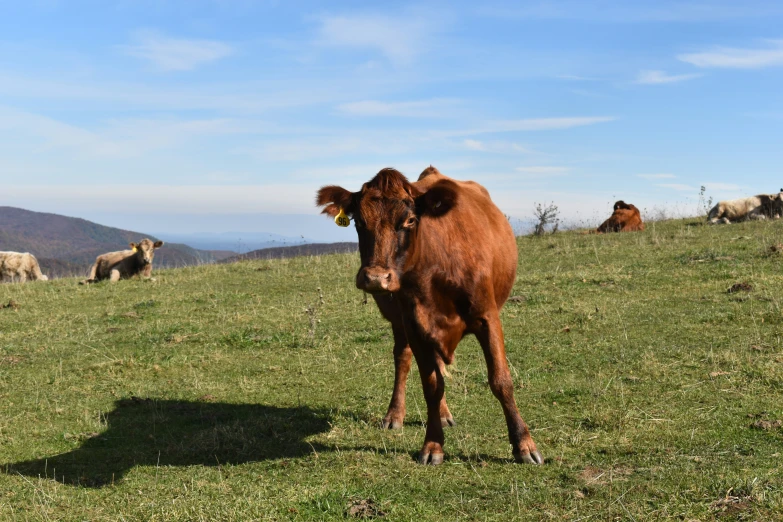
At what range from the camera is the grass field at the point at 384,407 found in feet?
19.1

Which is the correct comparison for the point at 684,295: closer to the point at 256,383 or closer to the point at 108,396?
the point at 256,383

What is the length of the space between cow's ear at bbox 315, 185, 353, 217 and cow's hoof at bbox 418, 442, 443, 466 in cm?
233

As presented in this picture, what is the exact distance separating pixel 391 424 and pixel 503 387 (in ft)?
6.03

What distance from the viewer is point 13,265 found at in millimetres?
28984

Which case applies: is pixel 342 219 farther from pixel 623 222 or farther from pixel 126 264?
pixel 623 222

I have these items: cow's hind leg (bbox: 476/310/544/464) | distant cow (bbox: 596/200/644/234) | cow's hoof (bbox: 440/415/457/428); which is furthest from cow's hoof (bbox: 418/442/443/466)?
distant cow (bbox: 596/200/644/234)

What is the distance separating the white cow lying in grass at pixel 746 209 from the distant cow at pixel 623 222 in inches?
101

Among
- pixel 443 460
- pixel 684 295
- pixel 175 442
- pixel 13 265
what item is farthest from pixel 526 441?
pixel 13 265

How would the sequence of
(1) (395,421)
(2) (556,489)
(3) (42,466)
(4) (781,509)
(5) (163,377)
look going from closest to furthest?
(4) (781,509) → (2) (556,489) → (3) (42,466) → (1) (395,421) → (5) (163,377)

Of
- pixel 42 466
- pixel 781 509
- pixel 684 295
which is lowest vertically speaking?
pixel 42 466

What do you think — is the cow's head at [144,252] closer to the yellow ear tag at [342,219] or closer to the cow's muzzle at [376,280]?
the yellow ear tag at [342,219]

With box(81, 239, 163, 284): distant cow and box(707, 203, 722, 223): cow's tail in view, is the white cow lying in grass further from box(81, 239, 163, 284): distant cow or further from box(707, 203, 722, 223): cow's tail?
box(81, 239, 163, 284): distant cow

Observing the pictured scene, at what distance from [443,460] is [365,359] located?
4528mm

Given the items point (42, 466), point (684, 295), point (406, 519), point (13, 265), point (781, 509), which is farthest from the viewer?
point (13, 265)
